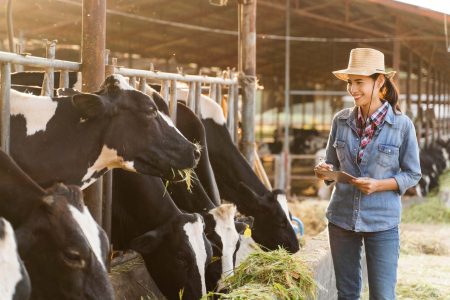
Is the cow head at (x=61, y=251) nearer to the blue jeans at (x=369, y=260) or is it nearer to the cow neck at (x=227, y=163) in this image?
the blue jeans at (x=369, y=260)


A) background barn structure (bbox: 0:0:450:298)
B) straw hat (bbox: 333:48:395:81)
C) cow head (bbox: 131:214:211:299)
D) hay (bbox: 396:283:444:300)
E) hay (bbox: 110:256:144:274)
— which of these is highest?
background barn structure (bbox: 0:0:450:298)

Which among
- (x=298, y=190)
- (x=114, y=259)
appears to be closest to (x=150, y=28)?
(x=298, y=190)

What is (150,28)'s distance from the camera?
15.3 meters

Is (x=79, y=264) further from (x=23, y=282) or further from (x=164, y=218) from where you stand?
(x=164, y=218)

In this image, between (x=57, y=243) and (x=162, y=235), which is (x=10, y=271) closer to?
(x=57, y=243)

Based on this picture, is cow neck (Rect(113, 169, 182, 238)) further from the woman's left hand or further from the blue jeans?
the woman's left hand

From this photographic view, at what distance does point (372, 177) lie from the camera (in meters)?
3.88

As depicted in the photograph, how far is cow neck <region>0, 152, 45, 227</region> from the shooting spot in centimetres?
286

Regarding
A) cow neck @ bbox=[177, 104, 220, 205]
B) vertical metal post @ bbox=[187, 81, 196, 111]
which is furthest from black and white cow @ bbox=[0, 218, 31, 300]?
vertical metal post @ bbox=[187, 81, 196, 111]

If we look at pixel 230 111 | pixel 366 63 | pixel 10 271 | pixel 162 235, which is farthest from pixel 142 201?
pixel 230 111

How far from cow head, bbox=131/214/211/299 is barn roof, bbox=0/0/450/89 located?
655 cm

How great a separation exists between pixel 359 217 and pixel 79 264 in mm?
1703

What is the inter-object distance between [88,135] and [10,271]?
59.6 inches

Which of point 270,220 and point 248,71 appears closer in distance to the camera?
point 270,220
